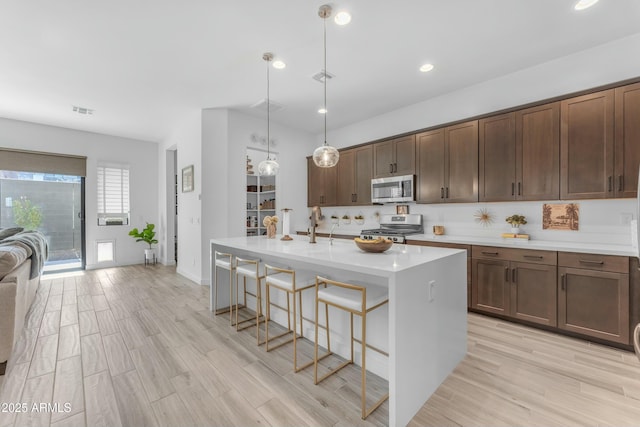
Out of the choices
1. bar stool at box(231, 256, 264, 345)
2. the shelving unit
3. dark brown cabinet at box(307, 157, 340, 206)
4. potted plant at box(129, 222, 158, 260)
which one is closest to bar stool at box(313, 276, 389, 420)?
bar stool at box(231, 256, 264, 345)

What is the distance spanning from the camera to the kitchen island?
1518 mm

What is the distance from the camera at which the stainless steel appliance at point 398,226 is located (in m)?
4.12

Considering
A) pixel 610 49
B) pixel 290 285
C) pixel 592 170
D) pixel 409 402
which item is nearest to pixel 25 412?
pixel 290 285

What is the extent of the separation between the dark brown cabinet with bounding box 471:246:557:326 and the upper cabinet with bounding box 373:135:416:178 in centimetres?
158

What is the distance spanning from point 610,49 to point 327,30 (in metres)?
2.91

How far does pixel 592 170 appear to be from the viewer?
266 cm

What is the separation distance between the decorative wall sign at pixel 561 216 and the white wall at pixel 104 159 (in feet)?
24.6

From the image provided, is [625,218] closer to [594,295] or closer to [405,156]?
[594,295]

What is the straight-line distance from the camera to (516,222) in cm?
327

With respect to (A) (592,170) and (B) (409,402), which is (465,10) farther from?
(B) (409,402)

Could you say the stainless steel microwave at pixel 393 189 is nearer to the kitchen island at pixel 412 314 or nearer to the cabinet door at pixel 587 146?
the cabinet door at pixel 587 146

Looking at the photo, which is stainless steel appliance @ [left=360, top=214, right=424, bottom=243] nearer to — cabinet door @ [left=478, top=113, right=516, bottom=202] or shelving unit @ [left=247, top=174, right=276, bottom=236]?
cabinet door @ [left=478, top=113, right=516, bottom=202]

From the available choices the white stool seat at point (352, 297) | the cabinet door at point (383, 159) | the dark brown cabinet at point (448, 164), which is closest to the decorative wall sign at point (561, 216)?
the dark brown cabinet at point (448, 164)

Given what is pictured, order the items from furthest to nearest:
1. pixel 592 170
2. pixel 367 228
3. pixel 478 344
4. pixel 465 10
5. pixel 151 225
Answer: pixel 151 225
pixel 367 228
pixel 592 170
pixel 478 344
pixel 465 10
